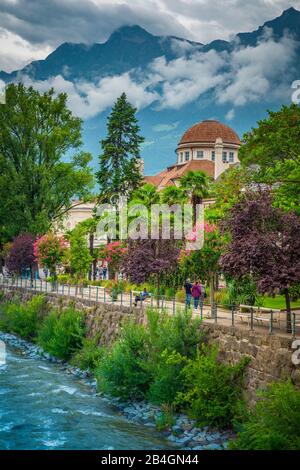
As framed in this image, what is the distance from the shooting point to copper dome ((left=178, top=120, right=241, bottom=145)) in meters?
82.6

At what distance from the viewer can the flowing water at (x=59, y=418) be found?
17.8 meters

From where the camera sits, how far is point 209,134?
8312 cm

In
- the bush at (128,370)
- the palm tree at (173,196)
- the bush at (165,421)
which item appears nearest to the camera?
the bush at (165,421)

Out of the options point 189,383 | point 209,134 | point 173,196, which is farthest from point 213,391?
point 209,134

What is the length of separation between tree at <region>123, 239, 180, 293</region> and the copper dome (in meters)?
53.1

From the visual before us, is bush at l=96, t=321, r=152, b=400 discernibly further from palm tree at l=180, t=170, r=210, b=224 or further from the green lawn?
palm tree at l=180, t=170, r=210, b=224

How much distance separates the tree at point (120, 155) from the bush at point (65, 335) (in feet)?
73.5

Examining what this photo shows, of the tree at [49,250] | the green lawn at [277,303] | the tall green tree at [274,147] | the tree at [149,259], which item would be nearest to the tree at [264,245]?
the tall green tree at [274,147]

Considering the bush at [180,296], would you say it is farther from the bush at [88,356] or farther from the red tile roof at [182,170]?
the red tile roof at [182,170]

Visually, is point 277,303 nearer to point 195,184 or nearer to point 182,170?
point 195,184

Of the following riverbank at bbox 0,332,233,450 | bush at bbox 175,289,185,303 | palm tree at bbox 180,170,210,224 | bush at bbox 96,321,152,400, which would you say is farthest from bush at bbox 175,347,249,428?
palm tree at bbox 180,170,210,224

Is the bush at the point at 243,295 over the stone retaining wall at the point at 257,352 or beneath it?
over
